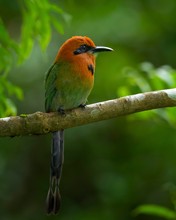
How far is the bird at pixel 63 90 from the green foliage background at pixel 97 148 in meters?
1.60

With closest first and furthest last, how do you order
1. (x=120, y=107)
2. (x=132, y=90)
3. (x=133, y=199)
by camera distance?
(x=120, y=107)
(x=132, y=90)
(x=133, y=199)

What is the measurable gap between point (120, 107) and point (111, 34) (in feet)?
12.2

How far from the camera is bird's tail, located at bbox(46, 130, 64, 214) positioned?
3814mm

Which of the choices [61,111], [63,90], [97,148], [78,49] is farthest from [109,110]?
[97,148]

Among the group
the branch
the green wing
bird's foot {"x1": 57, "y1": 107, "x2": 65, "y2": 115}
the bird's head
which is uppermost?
the bird's head

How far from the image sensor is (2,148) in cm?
614

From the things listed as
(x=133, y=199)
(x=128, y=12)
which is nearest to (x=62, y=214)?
(x=133, y=199)

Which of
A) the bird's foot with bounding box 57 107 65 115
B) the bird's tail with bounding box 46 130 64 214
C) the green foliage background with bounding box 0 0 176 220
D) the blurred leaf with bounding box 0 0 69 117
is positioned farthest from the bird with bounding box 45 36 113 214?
the green foliage background with bounding box 0 0 176 220

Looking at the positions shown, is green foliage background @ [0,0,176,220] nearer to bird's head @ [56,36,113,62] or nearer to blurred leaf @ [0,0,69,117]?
bird's head @ [56,36,113,62]

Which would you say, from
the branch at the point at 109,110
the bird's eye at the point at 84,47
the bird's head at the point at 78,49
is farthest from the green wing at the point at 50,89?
the branch at the point at 109,110

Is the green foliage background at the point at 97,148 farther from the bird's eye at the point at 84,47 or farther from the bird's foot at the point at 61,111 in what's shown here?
the bird's foot at the point at 61,111

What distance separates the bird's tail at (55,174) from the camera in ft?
12.5

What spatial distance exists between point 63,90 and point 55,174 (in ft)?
1.87

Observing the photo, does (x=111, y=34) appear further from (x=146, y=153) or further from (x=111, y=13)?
(x=146, y=153)
